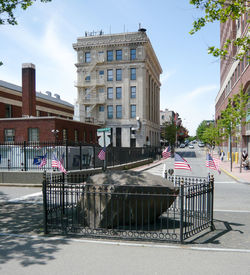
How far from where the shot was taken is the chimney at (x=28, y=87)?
33.2 metres

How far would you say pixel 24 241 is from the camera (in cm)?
637

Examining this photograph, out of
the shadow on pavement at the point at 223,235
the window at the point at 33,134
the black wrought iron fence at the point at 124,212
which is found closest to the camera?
the shadow on pavement at the point at 223,235

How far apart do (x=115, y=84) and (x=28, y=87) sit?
21378mm

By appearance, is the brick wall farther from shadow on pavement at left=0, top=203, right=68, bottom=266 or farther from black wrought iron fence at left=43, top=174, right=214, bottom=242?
black wrought iron fence at left=43, top=174, right=214, bottom=242

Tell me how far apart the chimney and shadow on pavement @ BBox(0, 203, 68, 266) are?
2632 cm

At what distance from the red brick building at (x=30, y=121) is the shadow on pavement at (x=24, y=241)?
18.9 metres

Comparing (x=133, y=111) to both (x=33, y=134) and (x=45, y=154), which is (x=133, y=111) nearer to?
(x=33, y=134)

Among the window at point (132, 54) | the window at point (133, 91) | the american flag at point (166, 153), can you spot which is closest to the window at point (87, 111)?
the window at point (133, 91)

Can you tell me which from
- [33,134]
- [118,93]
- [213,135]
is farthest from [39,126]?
[213,135]

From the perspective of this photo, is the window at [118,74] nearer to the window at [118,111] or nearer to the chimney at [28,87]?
the window at [118,111]

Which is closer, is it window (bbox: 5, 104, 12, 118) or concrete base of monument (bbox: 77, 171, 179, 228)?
concrete base of monument (bbox: 77, 171, 179, 228)

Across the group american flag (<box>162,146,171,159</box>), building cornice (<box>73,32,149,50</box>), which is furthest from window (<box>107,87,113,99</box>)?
american flag (<box>162,146,171,159</box>)

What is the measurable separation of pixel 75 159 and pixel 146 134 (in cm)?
3623

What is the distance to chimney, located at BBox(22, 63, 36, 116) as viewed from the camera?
109 ft
